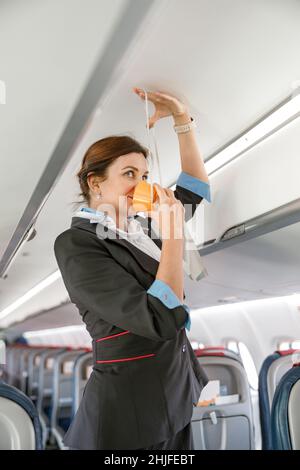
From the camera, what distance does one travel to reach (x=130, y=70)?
133cm

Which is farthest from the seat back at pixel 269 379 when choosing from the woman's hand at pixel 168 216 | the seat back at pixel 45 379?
the seat back at pixel 45 379

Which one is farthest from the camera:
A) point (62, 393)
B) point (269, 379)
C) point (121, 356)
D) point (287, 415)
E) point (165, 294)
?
point (62, 393)

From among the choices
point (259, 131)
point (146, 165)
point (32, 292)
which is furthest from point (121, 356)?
point (32, 292)

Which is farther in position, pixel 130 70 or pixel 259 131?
pixel 259 131

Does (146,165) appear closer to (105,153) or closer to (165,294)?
(105,153)

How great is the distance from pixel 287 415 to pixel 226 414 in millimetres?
1125

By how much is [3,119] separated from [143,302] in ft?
3.21

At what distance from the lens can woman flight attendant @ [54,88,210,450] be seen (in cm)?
112

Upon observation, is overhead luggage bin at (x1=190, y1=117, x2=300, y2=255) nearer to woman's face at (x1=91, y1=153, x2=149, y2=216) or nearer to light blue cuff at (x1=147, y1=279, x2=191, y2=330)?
woman's face at (x1=91, y1=153, x2=149, y2=216)

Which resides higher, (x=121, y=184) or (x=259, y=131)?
(x=259, y=131)

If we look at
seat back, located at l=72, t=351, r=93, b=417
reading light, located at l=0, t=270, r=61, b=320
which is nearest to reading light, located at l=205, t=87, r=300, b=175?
reading light, located at l=0, t=270, r=61, b=320

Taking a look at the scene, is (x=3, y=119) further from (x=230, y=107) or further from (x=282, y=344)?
(x=282, y=344)
